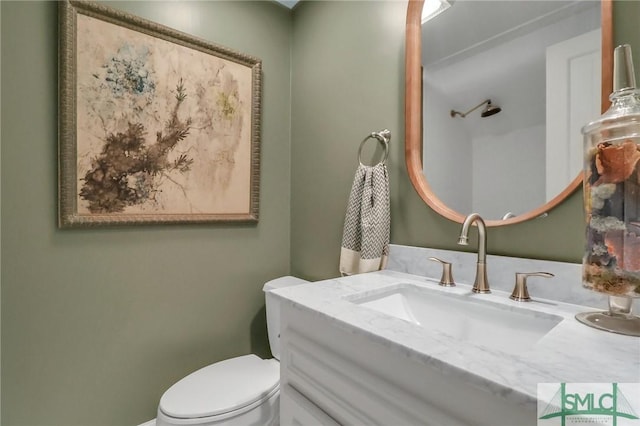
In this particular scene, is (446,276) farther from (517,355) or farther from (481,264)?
(517,355)

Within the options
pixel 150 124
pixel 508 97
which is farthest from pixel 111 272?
pixel 508 97

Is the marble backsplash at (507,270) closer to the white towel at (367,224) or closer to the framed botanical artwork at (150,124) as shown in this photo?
the white towel at (367,224)

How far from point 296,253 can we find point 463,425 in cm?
134

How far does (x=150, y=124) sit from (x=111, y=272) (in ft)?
2.11

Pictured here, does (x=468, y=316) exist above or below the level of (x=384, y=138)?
below

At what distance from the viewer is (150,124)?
4.33 feet

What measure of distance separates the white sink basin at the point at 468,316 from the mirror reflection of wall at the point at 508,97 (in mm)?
309

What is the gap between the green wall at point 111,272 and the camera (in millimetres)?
1097

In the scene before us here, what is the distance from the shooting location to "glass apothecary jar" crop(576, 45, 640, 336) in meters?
0.58

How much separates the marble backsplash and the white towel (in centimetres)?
8

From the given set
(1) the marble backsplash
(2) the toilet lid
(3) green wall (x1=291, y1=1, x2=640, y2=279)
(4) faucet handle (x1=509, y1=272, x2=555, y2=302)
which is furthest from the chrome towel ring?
(2) the toilet lid

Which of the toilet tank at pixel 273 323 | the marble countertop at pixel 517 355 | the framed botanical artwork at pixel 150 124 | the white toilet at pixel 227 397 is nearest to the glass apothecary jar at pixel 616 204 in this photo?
the marble countertop at pixel 517 355

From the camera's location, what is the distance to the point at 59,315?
3.85 feet

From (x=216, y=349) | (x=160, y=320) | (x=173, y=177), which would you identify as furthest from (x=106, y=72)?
(x=216, y=349)
